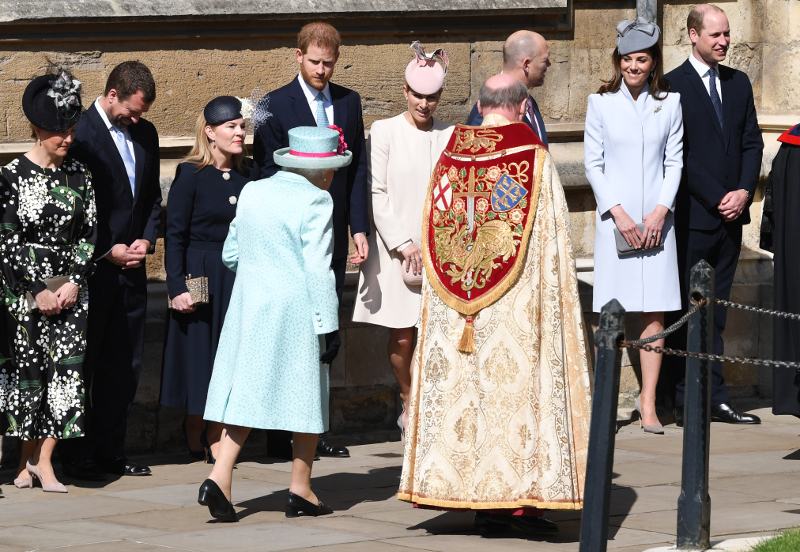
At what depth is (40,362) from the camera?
6.88m

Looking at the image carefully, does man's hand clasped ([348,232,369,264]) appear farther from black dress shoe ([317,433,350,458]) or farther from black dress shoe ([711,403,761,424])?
black dress shoe ([711,403,761,424])

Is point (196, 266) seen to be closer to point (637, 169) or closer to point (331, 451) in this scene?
point (331, 451)

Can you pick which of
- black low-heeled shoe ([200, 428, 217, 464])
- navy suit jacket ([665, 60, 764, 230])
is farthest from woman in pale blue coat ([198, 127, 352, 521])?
navy suit jacket ([665, 60, 764, 230])

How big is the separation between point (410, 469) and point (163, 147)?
3068mm

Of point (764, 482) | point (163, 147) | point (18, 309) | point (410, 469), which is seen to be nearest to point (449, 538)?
point (410, 469)

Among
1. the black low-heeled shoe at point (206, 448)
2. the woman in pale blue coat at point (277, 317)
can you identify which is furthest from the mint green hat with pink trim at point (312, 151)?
the black low-heeled shoe at point (206, 448)

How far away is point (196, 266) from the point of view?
7.51 metres

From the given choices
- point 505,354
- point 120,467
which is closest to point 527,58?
point 505,354

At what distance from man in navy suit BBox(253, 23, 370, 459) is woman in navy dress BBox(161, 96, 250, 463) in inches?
9.1

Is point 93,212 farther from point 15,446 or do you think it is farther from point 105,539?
point 105,539

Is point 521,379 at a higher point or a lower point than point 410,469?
higher

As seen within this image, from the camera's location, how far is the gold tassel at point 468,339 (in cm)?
588

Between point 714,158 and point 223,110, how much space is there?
10.3 feet

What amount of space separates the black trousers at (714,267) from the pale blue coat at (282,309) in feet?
10.9
